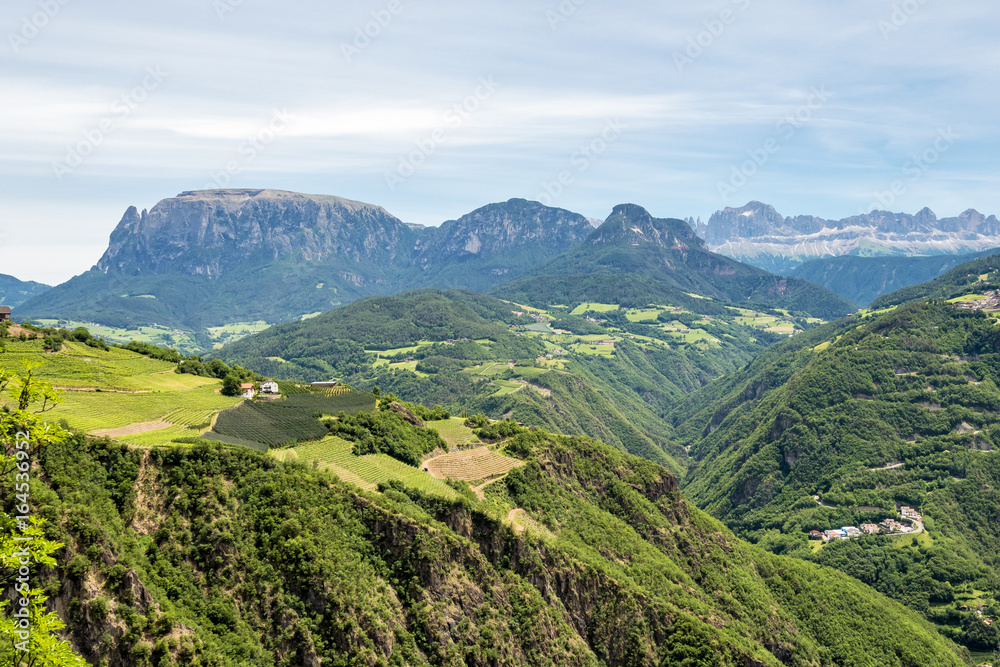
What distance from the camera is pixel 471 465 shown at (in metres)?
117

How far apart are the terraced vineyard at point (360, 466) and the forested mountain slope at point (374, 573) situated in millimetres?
4109

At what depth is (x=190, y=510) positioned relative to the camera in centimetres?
7294

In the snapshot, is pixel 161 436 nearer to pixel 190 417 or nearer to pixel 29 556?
pixel 190 417

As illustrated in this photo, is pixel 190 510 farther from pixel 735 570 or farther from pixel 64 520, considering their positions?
pixel 735 570

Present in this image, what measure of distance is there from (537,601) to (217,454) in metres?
45.5

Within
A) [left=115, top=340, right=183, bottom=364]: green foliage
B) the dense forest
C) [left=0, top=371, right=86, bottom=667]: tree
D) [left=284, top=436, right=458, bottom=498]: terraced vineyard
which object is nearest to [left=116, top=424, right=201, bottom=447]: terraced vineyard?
the dense forest

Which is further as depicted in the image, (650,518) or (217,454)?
(650,518)

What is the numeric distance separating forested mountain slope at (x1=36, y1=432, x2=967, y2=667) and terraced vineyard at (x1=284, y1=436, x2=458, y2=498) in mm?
4109

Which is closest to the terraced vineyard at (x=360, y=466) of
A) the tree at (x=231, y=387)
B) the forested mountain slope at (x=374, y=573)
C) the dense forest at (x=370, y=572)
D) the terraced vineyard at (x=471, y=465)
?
the dense forest at (x=370, y=572)

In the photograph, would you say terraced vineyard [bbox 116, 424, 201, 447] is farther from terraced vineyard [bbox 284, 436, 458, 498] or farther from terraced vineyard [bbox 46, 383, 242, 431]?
terraced vineyard [bbox 284, 436, 458, 498]

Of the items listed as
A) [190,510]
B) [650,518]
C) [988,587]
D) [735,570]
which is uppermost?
[190,510]

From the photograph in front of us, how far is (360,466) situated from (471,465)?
78.6ft

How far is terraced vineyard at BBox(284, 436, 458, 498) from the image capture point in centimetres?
9481

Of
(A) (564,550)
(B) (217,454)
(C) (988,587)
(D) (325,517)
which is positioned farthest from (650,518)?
(C) (988,587)
